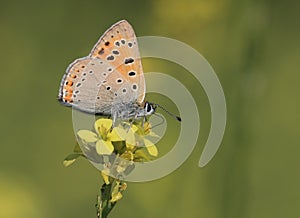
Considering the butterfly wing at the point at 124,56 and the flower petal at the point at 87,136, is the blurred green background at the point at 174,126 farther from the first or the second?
the flower petal at the point at 87,136

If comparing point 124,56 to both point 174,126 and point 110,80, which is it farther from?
point 174,126

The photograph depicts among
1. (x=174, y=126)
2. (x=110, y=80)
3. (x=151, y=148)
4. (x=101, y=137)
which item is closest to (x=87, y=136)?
(x=101, y=137)

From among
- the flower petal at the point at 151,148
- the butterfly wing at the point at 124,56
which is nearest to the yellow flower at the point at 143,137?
the flower petal at the point at 151,148

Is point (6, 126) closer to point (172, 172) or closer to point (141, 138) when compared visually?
point (172, 172)

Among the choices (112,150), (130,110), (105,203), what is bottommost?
(105,203)

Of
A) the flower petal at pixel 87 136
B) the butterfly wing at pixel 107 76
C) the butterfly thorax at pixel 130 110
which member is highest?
the butterfly wing at pixel 107 76

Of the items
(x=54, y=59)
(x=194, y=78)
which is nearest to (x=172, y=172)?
(x=194, y=78)

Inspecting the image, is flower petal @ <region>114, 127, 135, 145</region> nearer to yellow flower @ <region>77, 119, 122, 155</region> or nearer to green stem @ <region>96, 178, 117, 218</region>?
yellow flower @ <region>77, 119, 122, 155</region>
